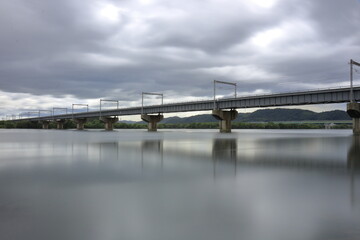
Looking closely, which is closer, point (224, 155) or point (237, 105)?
point (224, 155)

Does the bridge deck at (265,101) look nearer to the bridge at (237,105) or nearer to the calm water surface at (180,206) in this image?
the bridge at (237,105)

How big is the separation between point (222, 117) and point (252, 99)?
47.3 ft

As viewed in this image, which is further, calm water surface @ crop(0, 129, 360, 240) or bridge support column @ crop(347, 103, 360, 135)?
bridge support column @ crop(347, 103, 360, 135)

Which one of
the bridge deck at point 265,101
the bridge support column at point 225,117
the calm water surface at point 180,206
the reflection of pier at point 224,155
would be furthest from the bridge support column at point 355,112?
the calm water surface at point 180,206

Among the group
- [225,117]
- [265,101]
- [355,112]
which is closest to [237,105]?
[225,117]

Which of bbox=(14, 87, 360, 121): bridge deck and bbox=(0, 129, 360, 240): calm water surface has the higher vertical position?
bbox=(14, 87, 360, 121): bridge deck

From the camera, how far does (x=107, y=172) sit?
14117 mm

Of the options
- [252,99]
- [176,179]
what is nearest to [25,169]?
[176,179]

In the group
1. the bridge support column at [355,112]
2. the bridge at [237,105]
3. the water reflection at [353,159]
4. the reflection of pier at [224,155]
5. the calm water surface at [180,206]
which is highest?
the bridge at [237,105]

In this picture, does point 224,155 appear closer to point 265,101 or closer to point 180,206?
point 180,206

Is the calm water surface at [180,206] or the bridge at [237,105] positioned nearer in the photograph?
Result: the calm water surface at [180,206]

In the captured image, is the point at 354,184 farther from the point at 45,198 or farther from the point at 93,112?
the point at 93,112

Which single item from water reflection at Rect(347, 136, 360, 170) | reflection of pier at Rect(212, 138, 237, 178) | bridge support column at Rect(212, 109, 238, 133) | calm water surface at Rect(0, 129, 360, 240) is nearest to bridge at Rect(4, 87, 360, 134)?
bridge support column at Rect(212, 109, 238, 133)

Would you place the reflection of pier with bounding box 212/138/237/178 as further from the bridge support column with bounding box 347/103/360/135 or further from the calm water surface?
the bridge support column with bounding box 347/103/360/135
